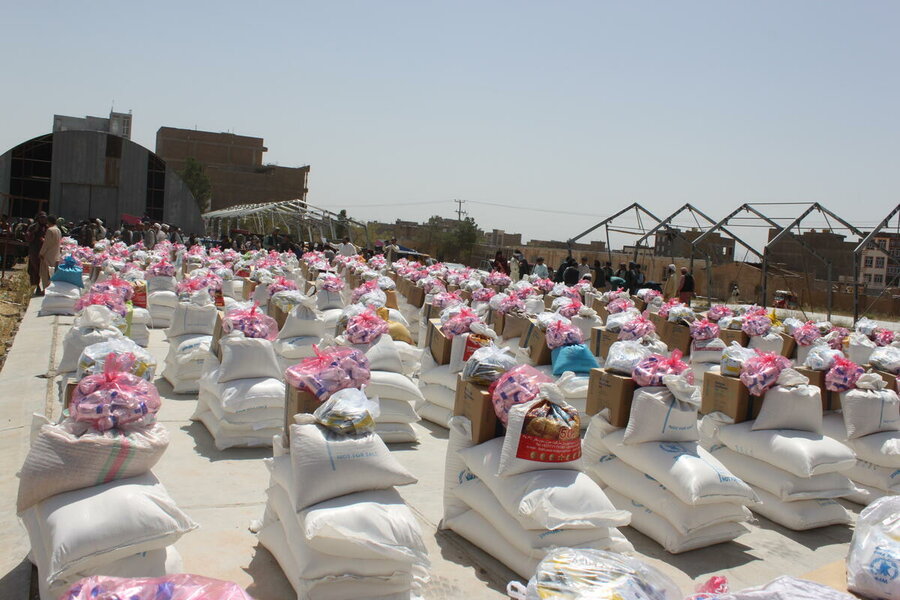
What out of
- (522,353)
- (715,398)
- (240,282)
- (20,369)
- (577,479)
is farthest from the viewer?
(240,282)

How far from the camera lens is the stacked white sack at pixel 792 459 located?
4656 mm

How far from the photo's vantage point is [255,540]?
3848 millimetres

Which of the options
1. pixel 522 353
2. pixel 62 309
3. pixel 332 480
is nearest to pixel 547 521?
pixel 332 480

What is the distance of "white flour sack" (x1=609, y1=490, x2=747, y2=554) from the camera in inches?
162

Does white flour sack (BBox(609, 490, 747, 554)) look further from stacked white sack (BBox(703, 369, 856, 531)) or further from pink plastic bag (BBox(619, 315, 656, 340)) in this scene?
pink plastic bag (BBox(619, 315, 656, 340))

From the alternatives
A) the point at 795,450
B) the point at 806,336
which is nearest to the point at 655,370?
the point at 795,450

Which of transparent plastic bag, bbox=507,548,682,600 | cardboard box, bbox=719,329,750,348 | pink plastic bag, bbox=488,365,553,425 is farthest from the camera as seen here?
cardboard box, bbox=719,329,750,348

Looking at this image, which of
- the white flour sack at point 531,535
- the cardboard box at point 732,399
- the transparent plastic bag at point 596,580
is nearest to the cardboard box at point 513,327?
the cardboard box at point 732,399

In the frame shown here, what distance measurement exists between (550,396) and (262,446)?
2598mm

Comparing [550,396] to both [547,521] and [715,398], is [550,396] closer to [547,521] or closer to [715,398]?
[547,521]

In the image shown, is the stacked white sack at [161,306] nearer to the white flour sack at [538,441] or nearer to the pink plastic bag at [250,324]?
the pink plastic bag at [250,324]

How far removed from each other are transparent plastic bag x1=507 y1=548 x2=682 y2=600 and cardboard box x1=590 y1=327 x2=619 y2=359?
5867mm

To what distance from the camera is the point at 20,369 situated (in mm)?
7703

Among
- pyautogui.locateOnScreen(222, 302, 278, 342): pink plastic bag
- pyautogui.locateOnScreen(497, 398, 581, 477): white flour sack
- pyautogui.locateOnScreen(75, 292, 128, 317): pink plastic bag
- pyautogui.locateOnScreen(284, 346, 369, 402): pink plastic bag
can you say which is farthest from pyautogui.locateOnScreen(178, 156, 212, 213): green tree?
pyautogui.locateOnScreen(497, 398, 581, 477): white flour sack
